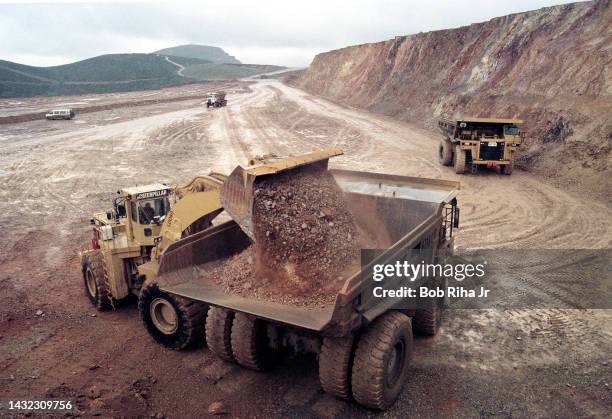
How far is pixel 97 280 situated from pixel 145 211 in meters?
1.52

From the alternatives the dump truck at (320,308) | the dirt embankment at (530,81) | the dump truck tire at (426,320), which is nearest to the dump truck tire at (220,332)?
the dump truck at (320,308)

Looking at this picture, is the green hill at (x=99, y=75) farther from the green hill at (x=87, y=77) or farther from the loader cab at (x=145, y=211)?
the loader cab at (x=145, y=211)

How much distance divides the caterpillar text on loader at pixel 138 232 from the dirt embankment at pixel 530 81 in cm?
1283

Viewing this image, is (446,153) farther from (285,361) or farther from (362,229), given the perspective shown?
(285,361)

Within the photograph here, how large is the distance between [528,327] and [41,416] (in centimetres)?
686

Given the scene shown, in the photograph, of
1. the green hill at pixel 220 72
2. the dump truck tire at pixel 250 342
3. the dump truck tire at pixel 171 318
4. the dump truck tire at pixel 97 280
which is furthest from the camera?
the green hill at pixel 220 72

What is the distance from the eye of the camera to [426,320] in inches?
282

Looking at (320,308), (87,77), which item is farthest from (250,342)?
(87,77)

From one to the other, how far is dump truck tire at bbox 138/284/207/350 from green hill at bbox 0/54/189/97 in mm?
58815

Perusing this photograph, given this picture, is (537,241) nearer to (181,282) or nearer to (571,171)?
(571,171)

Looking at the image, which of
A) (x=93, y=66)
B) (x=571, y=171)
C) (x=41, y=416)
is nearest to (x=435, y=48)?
(x=571, y=171)

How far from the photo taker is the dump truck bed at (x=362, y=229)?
5.20 meters

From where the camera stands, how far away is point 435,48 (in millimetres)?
35281

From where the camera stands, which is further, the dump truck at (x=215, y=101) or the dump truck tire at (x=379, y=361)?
the dump truck at (x=215, y=101)
